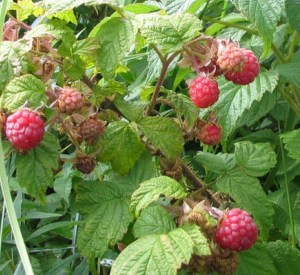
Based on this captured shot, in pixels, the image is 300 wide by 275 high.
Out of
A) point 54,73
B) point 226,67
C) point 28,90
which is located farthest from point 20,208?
point 226,67

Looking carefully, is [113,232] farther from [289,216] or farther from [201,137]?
[289,216]

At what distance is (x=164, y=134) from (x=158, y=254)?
0.21 m

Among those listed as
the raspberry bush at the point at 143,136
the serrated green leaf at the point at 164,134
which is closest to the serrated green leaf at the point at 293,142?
the raspberry bush at the point at 143,136

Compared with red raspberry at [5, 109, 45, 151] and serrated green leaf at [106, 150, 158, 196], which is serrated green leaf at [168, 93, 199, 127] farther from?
red raspberry at [5, 109, 45, 151]

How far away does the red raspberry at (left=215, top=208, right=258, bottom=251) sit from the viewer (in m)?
0.90

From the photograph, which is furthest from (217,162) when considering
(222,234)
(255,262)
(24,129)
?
(24,129)

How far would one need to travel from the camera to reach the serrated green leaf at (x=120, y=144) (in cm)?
106

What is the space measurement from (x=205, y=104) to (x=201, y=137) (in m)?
0.11

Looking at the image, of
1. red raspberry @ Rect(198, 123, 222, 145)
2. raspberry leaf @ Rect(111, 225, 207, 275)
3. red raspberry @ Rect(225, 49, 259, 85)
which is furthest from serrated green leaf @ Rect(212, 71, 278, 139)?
raspberry leaf @ Rect(111, 225, 207, 275)

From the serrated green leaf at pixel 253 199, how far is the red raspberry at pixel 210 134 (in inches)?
2.8

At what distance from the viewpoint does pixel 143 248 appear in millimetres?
926

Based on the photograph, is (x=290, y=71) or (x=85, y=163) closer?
(x=85, y=163)

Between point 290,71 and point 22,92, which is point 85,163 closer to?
point 22,92

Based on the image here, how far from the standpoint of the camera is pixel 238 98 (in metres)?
1.24
